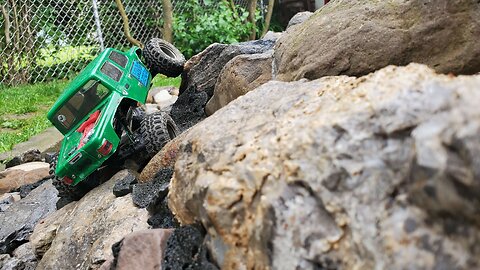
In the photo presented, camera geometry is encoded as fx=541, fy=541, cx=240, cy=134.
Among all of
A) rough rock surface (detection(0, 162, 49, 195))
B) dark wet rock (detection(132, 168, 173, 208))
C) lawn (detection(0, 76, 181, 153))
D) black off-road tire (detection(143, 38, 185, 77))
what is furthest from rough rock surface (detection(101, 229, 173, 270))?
lawn (detection(0, 76, 181, 153))

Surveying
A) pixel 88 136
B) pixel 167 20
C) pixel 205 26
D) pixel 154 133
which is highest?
pixel 88 136

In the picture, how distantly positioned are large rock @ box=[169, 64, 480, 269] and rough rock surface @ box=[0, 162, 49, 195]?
3.69 meters

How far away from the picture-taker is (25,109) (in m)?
7.04

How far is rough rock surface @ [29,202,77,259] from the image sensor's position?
11.8 feet

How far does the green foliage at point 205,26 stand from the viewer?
9.98m

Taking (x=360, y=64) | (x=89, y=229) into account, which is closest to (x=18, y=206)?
(x=89, y=229)

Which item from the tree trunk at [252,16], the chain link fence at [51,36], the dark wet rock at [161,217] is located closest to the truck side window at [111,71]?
the dark wet rock at [161,217]

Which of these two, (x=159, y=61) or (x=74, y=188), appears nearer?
(x=74, y=188)

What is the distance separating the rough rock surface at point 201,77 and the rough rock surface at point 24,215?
1.29 meters

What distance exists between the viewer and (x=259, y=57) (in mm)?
4078

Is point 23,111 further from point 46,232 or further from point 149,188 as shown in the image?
point 149,188

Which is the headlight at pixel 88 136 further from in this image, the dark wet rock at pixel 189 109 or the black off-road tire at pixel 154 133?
the dark wet rock at pixel 189 109

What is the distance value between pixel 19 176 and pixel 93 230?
8.30 ft

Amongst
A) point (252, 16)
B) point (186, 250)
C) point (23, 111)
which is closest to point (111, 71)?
point (186, 250)
